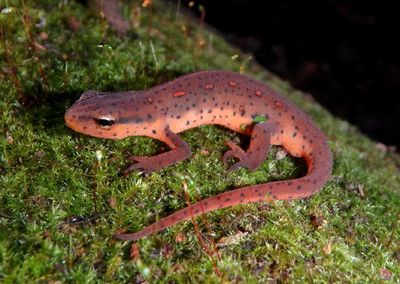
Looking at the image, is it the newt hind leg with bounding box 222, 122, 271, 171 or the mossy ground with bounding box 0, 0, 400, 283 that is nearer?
the mossy ground with bounding box 0, 0, 400, 283

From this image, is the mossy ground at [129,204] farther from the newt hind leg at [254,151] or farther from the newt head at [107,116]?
the newt head at [107,116]

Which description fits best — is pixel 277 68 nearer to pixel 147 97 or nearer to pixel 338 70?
pixel 338 70

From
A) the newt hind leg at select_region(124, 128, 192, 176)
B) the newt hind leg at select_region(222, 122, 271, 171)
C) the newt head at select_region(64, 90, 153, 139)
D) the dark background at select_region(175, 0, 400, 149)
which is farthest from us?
the dark background at select_region(175, 0, 400, 149)

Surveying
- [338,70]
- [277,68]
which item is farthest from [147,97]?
[338,70]

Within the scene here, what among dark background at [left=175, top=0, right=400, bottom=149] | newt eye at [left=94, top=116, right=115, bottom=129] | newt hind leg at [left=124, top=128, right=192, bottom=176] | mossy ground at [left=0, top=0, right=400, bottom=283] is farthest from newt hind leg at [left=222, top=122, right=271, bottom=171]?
dark background at [left=175, top=0, right=400, bottom=149]

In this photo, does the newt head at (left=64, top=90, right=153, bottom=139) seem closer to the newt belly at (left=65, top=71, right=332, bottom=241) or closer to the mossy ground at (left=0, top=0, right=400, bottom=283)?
the newt belly at (left=65, top=71, right=332, bottom=241)

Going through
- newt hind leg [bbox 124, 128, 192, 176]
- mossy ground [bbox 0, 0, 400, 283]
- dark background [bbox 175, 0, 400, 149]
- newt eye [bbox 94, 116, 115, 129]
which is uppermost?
newt eye [bbox 94, 116, 115, 129]

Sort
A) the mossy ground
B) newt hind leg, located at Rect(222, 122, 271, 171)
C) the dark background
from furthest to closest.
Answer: the dark background < newt hind leg, located at Rect(222, 122, 271, 171) < the mossy ground
